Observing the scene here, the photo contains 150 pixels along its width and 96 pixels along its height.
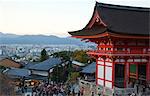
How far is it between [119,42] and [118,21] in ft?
4.01

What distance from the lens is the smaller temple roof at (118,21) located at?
39.3 ft

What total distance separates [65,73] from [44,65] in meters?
5.58

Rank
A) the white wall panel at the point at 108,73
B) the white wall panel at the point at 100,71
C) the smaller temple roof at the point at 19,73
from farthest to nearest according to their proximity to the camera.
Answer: the smaller temple roof at the point at 19,73, the white wall panel at the point at 100,71, the white wall panel at the point at 108,73

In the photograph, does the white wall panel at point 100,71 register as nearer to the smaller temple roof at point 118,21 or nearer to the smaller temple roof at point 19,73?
the smaller temple roof at point 118,21

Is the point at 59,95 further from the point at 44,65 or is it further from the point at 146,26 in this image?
the point at 44,65

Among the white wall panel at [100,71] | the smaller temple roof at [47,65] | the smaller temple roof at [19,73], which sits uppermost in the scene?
the white wall panel at [100,71]

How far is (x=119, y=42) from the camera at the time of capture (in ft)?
39.3

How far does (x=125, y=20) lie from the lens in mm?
12977

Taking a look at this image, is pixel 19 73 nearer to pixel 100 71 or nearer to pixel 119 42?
pixel 100 71

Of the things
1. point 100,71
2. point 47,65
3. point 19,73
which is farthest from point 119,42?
point 19,73

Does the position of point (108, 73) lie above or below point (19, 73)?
above

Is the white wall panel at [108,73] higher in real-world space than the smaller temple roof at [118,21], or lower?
lower

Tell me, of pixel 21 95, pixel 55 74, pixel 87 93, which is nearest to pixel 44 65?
pixel 55 74

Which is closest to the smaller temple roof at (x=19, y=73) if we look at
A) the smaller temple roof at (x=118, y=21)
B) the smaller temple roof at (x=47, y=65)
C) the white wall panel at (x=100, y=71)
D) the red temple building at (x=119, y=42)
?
the smaller temple roof at (x=47, y=65)
